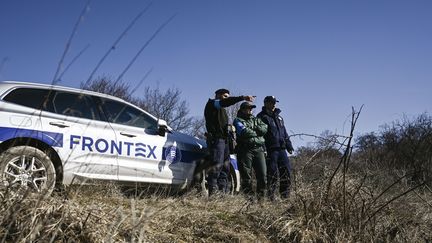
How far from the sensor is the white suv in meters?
4.33

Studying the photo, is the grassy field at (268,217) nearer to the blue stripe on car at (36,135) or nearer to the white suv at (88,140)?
the white suv at (88,140)

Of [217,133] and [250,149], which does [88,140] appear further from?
[250,149]

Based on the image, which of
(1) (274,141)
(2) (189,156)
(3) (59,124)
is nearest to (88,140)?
(3) (59,124)

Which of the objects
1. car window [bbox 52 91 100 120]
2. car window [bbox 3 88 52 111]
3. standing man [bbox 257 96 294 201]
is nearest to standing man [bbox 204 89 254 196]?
standing man [bbox 257 96 294 201]

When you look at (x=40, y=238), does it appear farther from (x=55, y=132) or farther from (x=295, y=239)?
(x=55, y=132)

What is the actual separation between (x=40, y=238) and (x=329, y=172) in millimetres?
2722

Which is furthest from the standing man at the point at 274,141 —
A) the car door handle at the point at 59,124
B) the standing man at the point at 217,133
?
the car door handle at the point at 59,124

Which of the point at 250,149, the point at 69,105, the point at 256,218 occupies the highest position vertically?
the point at 69,105

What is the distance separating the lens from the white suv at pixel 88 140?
14.2 feet

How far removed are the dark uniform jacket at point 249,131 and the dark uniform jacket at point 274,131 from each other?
151 millimetres

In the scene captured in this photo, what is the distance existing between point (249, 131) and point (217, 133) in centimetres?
46

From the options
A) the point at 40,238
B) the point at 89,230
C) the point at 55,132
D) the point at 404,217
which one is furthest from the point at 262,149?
the point at 40,238

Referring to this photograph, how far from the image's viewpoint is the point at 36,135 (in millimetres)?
4406

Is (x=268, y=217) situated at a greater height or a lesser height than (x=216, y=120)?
lesser
